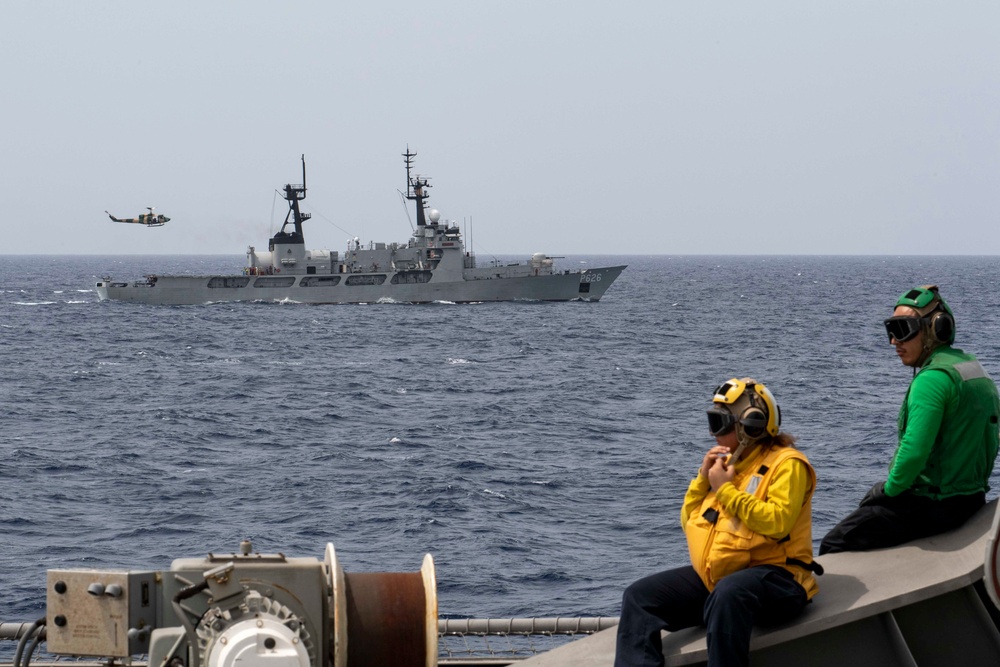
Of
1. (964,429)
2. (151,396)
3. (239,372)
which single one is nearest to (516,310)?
(239,372)

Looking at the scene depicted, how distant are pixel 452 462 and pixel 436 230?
5411 centimetres

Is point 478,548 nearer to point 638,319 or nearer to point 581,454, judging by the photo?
point 581,454

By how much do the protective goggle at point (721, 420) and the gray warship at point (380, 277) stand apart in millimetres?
73777

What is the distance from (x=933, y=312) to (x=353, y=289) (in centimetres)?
7791

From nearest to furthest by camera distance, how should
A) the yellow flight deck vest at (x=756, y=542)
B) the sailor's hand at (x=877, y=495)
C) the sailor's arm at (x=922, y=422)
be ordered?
the yellow flight deck vest at (x=756, y=542) → the sailor's arm at (x=922, y=422) → the sailor's hand at (x=877, y=495)

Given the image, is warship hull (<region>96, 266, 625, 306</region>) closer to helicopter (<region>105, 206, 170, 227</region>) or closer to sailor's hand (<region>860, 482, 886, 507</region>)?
helicopter (<region>105, 206, 170, 227</region>)

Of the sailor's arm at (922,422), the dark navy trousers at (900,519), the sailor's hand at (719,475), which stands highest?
the sailor's arm at (922,422)

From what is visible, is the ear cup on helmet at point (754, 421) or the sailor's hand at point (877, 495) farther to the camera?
the sailor's hand at point (877, 495)

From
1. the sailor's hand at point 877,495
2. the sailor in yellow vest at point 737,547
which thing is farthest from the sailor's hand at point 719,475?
the sailor's hand at point 877,495

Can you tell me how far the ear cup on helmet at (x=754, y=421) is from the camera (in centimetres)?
445

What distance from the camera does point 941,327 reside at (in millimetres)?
4879

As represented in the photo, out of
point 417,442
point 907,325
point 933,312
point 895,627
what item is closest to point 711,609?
point 895,627

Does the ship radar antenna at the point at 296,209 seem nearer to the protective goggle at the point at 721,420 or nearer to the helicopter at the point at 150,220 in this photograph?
the helicopter at the point at 150,220

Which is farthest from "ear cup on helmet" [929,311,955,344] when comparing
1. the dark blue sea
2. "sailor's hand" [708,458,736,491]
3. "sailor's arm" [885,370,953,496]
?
the dark blue sea
